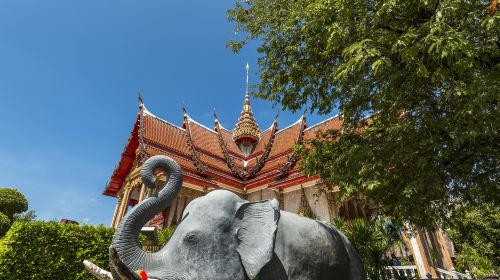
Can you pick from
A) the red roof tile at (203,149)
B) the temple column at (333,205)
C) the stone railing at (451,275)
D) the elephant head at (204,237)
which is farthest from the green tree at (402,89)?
the red roof tile at (203,149)

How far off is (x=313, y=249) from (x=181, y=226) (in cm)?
135

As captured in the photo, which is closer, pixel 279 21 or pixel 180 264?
pixel 180 264

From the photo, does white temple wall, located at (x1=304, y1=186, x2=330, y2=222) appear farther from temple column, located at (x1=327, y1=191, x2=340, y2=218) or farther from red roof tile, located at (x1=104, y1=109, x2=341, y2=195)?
red roof tile, located at (x1=104, y1=109, x2=341, y2=195)

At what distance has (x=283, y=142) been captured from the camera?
61.4 ft

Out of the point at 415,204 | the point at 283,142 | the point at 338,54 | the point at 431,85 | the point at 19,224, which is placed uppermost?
the point at 283,142

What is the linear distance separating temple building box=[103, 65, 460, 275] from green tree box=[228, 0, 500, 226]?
15.1ft

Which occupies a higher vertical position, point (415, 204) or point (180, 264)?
point (415, 204)

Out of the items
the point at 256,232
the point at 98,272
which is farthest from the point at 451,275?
the point at 98,272

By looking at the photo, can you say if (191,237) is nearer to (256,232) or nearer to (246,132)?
(256,232)

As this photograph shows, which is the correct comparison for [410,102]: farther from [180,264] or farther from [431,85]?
[180,264]

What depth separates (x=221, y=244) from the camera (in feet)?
8.06

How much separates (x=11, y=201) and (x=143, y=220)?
16.2 m

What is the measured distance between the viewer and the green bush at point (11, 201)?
14.3m

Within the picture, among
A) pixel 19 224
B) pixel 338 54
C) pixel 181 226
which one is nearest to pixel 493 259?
pixel 338 54
